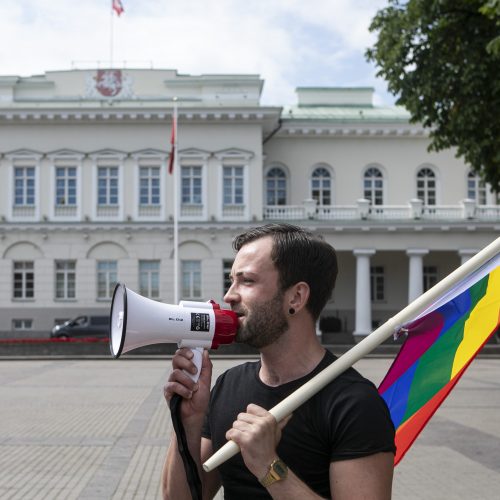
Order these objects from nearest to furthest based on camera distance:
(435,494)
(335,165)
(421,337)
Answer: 1. (421,337)
2. (435,494)
3. (335,165)

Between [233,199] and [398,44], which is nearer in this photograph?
[398,44]

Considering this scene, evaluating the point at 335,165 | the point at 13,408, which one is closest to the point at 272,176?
the point at 335,165

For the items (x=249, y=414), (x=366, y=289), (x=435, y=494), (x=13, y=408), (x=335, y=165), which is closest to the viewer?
(x=249, y=414)

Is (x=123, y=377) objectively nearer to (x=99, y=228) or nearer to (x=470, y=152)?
(x=470, y=152)

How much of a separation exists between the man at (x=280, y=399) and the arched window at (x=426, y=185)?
4435 cm

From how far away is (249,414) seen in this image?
99.6 inches

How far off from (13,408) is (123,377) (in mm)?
7504

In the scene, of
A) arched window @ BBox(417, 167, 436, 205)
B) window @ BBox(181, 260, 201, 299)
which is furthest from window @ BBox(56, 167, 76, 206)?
arched window @ BBox(417, 167, 436, 205)

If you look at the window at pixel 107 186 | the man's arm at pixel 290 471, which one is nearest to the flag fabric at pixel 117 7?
the window at pixel 107 186

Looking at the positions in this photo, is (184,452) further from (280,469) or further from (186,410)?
(280,469)

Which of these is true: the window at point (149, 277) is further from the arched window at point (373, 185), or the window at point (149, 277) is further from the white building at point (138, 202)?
the arched window at point (373, 185)

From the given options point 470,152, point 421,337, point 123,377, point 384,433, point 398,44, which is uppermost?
point 398,44

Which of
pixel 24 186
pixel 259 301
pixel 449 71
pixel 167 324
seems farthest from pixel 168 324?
pixel 24 186

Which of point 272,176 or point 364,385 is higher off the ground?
point 272,176
